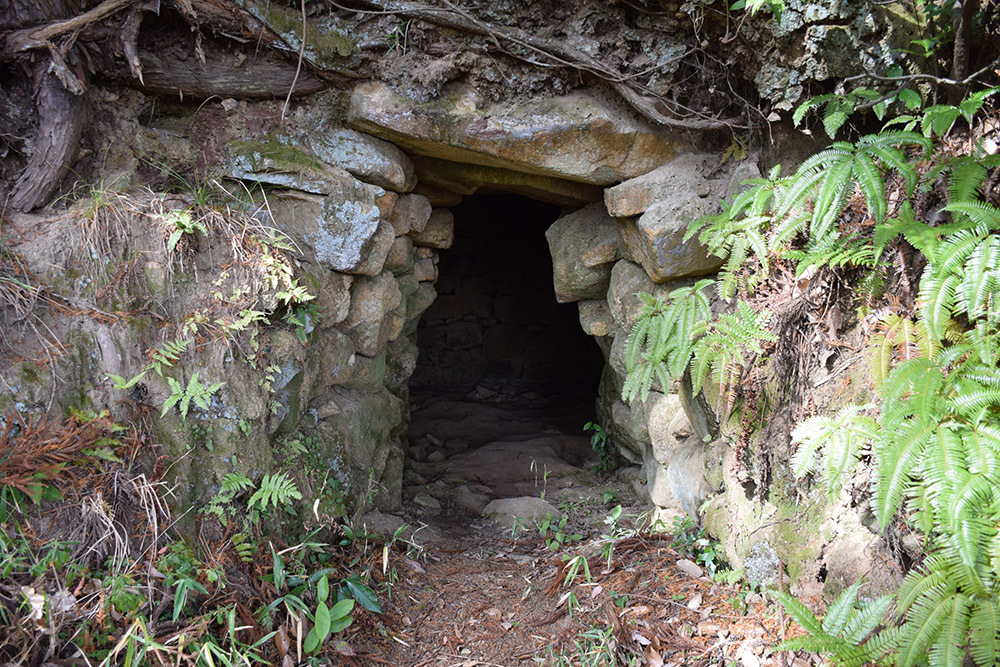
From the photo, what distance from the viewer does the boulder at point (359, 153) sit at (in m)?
3.60

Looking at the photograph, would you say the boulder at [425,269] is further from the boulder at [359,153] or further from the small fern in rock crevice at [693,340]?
the small fern in rock crevice at [693,340]

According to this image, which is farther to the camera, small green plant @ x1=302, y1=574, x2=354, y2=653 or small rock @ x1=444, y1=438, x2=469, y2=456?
small rock @ x1=444, y1=438, x2=469, y2=456

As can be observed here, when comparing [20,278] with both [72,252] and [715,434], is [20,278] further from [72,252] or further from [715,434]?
[715,434]

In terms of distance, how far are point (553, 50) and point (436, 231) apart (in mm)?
1686

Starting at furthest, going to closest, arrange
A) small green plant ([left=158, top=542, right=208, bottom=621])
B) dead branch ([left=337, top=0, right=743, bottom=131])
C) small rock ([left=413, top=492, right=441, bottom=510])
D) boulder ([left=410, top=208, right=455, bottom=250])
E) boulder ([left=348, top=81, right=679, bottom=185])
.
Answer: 1. boulder ([left=410, top=208, right=455, bottom=250])
2. small rock ([left=413, top=492, right=441, bottom=510])
3. boulder ([left=348, top=81, right=679, bottom=185])
4. dead branch ([left=337, top=0, right=743, bottom=131])
5. small green plant ([left=158, top=542, right=208, bottom=621])

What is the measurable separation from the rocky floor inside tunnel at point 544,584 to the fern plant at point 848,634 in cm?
27

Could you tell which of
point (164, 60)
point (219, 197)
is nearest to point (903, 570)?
point (219, 197)

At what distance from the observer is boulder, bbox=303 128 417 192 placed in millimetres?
3600

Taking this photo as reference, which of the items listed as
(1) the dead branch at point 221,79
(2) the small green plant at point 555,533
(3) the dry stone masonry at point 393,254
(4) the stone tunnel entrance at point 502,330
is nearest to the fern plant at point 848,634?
(3) the dry stone masonry at point 393,254

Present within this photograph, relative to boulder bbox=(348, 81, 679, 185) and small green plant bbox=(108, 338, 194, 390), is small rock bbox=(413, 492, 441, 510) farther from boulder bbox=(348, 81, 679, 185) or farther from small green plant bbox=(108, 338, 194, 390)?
boulder bbox=(348, 81, 679, 185)

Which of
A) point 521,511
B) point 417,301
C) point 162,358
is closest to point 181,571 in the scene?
point 162,358

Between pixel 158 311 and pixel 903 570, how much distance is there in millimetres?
3206

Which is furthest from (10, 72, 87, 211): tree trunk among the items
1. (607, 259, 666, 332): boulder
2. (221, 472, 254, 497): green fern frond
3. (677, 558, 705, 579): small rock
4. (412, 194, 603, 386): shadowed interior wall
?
(412, 194, 603, 386): shadowed interior wall

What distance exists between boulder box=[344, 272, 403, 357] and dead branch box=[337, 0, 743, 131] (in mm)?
1517
